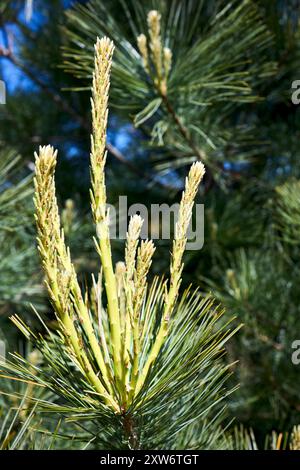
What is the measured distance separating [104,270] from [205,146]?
1.73 ft

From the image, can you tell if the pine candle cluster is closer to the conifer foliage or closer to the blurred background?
the conifer foliage

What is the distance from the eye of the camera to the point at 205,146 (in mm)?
859

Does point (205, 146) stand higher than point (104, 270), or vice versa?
point (205, 146)

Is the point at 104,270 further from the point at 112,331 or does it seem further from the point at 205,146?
the point at 205,146

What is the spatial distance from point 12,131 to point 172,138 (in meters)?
0.44

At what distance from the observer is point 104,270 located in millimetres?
359

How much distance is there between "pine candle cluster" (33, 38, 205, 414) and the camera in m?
0.34

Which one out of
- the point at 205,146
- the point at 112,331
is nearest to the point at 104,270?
the point at 112,331

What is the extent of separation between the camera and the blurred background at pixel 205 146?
78 cm

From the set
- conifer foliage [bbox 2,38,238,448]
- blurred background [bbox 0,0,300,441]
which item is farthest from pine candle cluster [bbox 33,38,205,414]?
blurred background [bbox 0,0,300,441]

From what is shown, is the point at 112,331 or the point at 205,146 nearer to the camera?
the point at 112,331

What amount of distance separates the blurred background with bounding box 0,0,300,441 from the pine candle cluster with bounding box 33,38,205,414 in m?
0.37

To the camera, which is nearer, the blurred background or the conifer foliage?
the conifer foliage

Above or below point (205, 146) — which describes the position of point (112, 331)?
below
